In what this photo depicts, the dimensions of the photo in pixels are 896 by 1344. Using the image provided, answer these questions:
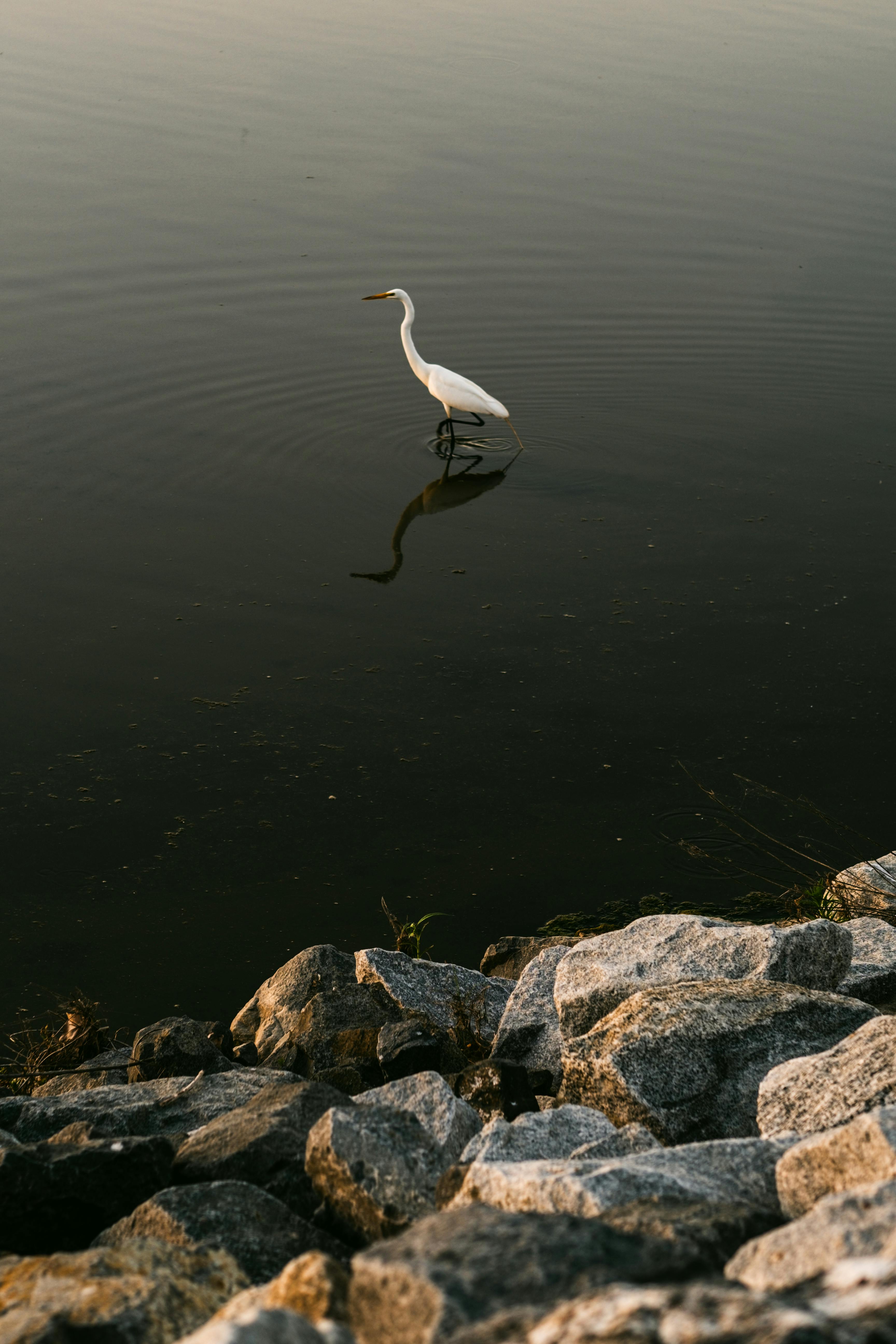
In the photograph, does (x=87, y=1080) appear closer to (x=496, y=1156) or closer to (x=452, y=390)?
(x=496, y=1156)

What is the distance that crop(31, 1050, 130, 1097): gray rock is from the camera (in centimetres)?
502

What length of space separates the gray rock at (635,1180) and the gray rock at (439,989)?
1906 millimetres

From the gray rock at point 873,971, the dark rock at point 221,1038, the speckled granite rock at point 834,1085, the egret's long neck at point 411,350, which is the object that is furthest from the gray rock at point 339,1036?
the egret's long neck at point 411,350

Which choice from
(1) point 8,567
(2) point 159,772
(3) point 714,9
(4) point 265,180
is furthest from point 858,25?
(2) point 159,772

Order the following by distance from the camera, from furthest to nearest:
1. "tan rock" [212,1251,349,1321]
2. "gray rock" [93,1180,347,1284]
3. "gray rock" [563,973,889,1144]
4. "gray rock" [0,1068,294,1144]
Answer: "gray rock" [0,1068,294,1144], "gray rock" [563,973,889,1144], "gray rock" [93,1180,347,1284], "tan rock" [212,1251,349,1321]

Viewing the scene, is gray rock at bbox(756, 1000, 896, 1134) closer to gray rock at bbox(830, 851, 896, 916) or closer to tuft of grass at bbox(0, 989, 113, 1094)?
gray rock at bbox(830, 851, 896, 916)

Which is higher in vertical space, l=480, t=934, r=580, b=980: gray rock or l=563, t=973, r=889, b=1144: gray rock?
l=563, t=973, r=889, b=1144: gray rock

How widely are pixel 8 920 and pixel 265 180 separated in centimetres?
1394

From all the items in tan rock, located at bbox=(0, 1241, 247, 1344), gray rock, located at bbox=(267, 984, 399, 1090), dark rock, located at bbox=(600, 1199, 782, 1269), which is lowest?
gray rock, located at bbox=(267, 984, 399, 1090)

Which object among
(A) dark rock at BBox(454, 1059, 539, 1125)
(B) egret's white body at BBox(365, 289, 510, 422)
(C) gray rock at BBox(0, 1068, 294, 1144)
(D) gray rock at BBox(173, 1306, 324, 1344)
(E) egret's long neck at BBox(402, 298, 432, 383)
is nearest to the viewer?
(D) gray rock at BBox(173, 1306, 324, 1344)

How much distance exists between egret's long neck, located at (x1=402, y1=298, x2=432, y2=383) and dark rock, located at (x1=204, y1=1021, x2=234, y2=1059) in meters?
7.78

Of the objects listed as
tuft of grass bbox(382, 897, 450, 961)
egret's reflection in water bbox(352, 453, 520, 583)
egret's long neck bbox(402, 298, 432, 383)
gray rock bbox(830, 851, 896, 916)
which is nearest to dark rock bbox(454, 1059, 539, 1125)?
tuft of grass bbox(382, 897, 450, 961)

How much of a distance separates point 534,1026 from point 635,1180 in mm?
1935

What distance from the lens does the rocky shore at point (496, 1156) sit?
206cm
